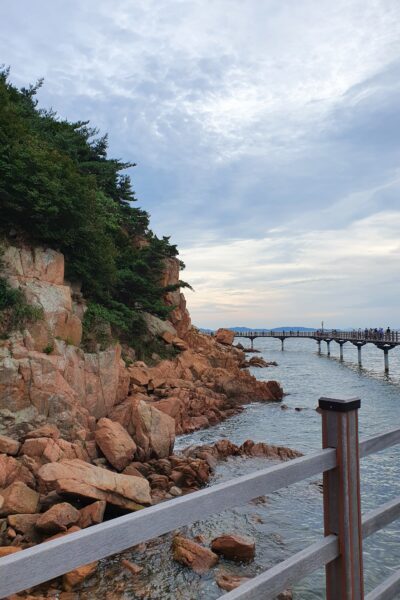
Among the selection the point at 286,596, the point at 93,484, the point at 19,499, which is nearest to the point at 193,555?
the point at 286,596

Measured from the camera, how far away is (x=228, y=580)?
699cm

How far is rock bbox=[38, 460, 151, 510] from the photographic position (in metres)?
8.41

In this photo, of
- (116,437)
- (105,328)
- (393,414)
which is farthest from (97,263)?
(393,414)

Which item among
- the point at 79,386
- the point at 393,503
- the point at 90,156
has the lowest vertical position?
the point at 79,386

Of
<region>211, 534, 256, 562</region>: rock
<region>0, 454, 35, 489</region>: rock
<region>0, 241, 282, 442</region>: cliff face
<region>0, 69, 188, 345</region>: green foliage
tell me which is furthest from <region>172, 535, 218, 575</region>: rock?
<region>0, 69, 188, 345</region>: green foliage

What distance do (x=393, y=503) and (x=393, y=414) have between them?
77.5 ft

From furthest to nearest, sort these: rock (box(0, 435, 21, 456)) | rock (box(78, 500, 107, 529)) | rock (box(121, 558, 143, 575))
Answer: rock (box(0, 435, 21, 456))
rock (box(78, 500, 107, 529))
rock (box(121, 558, 143, 575))

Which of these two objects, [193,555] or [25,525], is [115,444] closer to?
[25,525]

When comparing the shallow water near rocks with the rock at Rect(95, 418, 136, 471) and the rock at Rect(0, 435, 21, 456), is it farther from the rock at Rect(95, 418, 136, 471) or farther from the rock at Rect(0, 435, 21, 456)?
the rock at Rect(0, 435, 21, 456)

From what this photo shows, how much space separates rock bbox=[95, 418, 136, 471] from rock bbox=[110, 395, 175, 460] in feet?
2.52

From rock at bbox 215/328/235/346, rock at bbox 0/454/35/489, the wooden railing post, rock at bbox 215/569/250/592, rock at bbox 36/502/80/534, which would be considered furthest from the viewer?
rock at bbox 215/328/235/346

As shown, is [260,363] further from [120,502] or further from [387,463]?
[120,502]

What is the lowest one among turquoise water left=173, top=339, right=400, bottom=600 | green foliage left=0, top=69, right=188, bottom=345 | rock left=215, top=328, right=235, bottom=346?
turquoise water left=173, top=339, right=400, bottom=600

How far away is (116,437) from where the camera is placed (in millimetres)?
11875
